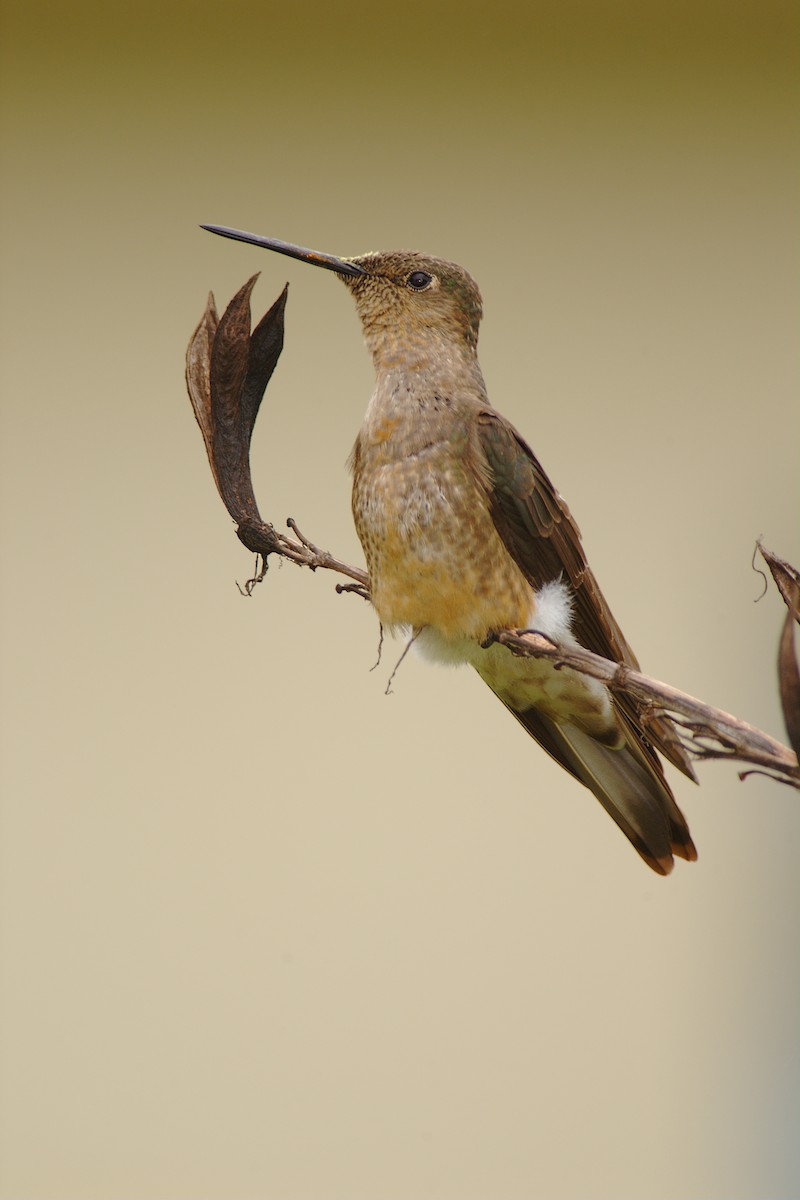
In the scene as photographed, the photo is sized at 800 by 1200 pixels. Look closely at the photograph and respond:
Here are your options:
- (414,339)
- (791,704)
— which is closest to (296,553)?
(414,339)

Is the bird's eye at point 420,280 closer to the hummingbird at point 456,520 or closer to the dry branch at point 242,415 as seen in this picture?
the hummingbird at point 456,520

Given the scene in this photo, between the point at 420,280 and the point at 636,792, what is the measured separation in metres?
0.52

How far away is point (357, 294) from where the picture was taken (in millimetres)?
1126

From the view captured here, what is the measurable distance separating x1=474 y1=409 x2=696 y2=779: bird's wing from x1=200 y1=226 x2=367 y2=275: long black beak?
18 cm

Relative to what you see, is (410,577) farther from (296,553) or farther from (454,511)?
(296,553)

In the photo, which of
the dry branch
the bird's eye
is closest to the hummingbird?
the bird's eye

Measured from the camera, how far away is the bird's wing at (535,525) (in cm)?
108

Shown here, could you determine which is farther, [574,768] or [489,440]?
[574,768]

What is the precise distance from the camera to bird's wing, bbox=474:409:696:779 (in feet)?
3.54

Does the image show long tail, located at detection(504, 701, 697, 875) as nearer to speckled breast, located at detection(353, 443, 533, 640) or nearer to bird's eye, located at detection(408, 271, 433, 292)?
speckled breast, located at detection(353, 443, 533, 640)

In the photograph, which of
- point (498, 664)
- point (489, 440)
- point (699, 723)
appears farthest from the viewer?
point (498, 664)

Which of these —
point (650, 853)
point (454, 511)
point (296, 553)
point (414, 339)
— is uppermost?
point (414, 339)

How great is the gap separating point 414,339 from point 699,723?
0.55 m

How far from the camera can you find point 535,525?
1104 mm
